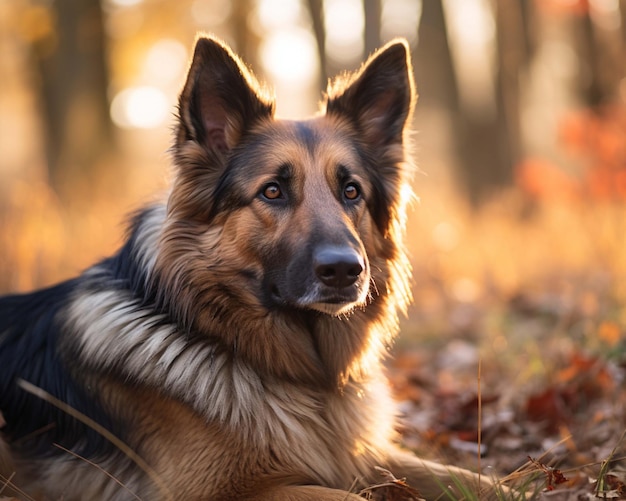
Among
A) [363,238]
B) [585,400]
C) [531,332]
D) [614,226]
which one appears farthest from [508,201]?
[363,238]

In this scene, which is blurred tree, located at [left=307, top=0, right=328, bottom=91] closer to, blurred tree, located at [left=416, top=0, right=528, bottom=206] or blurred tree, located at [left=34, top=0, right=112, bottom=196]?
blurred tree, located at [left=416, top=0, right=528, bottom=206]

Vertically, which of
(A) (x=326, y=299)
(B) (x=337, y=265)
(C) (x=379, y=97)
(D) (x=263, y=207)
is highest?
(C) (x=379, y=97)

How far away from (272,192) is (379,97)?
1.00 metres

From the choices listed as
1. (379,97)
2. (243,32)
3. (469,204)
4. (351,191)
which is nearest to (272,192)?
(351,191)

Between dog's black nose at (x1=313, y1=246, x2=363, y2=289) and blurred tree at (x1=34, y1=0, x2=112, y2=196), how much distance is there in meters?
11.2

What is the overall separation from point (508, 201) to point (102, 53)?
8858mm

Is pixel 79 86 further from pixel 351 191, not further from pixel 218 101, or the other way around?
pixel 351 191

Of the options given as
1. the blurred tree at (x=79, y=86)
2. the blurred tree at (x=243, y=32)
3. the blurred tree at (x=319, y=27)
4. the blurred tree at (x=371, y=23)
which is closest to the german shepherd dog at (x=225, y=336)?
the blurred tree at (x=371, y=23)

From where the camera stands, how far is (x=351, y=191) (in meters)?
3.97

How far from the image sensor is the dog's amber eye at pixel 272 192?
3781mm

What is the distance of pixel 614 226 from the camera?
→ 8.69 meters

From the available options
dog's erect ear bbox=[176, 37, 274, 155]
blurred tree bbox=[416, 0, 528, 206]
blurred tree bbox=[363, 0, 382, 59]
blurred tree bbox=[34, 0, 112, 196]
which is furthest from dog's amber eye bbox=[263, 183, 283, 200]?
blurred tree bbox=[34, 0, 112, 196]

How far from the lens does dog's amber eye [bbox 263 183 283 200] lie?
3.78 meters

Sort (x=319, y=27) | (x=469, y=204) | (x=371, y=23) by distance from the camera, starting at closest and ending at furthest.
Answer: (x=371, y=23) < (x=469, y=204) < (x=319, y=27)
